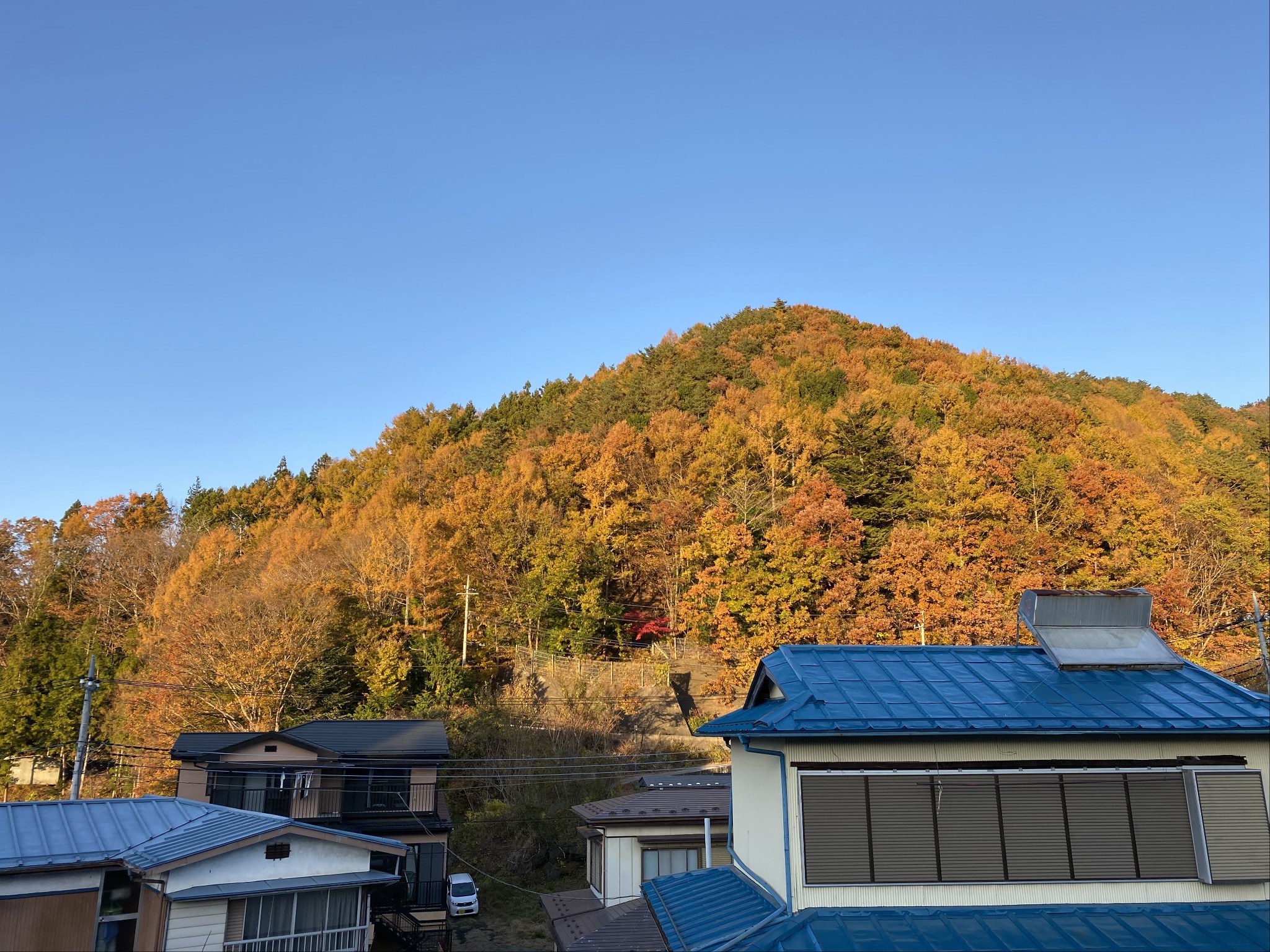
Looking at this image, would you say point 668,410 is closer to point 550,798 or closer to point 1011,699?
point 550,798

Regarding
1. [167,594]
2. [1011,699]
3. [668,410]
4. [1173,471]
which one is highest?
[668,410]

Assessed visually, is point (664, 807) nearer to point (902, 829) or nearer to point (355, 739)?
point (902, 829)

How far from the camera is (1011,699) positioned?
Answer: 31.8ft

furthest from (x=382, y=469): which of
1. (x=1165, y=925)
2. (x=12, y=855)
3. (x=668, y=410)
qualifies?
(x=1165, y=925)

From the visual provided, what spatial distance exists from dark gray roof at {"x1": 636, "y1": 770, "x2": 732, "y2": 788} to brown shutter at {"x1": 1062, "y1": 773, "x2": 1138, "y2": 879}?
1182cm

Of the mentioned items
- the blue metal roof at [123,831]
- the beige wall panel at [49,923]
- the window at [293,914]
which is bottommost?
the window at [293,914]

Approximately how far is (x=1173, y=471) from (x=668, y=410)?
29944 millimetres

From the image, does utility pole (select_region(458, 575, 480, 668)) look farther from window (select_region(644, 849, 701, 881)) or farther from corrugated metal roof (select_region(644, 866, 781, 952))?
corrugated metal roof (select_region(644, 866, 781, 952))

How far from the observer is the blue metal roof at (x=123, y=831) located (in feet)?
42.7

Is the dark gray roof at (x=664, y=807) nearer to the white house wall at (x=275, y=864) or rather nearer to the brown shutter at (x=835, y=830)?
Answer: the white house wall at (x=275, y=864)

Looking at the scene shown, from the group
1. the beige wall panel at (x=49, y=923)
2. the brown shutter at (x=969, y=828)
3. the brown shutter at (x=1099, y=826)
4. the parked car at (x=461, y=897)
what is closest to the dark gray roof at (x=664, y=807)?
the parked car at (x=461, y=897)

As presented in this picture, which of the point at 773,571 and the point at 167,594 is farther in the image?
the point at 167,594

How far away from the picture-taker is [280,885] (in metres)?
14.0

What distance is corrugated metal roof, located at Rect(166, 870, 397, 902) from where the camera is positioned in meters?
13.2
